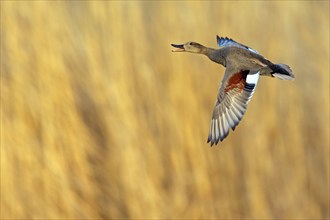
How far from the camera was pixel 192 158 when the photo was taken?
93.7 inches

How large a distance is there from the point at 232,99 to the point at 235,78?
47 mm

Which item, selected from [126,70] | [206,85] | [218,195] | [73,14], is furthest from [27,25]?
[218,195]

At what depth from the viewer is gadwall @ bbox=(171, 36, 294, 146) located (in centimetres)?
174

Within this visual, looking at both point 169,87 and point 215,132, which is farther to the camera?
point 169,87

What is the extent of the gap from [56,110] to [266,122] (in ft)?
1.73

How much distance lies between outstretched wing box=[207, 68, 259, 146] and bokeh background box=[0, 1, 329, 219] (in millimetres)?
568

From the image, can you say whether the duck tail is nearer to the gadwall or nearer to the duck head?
the gadwall

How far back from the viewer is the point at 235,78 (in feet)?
5.75

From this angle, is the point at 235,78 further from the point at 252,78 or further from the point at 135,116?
the point at 135,116

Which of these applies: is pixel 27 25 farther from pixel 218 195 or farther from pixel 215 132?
pixel 215 132

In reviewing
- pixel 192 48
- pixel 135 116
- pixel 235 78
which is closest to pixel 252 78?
pixel 235 78

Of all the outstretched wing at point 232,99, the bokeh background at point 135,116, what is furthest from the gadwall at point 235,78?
the bokeh background at point 135,116

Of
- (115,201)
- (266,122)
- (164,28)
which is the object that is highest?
(164,28)

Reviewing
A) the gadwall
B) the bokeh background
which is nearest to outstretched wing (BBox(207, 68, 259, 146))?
the gadwall
